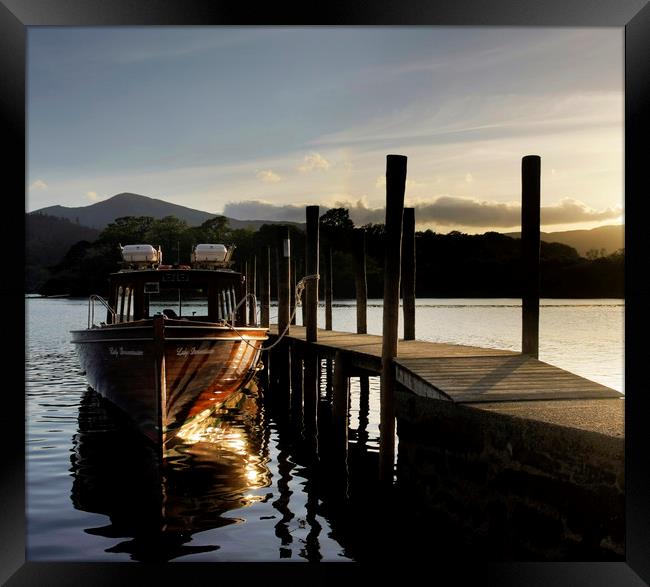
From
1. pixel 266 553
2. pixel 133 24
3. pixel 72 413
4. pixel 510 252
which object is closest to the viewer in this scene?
pixel 133 24

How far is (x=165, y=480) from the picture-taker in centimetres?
1213

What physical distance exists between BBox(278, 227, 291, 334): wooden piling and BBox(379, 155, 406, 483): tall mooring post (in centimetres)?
738

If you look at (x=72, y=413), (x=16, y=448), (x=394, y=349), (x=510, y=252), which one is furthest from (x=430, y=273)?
(x=16, y=448)

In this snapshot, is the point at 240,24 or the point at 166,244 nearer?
the point at 240,24

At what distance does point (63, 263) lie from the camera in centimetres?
8775

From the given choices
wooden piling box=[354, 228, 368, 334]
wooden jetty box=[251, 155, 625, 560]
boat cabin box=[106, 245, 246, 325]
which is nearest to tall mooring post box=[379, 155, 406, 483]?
wooden jetty box=[251, 155, 625, 560]

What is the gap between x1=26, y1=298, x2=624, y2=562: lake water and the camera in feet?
30.2

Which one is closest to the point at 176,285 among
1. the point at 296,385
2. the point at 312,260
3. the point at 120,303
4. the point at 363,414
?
the point at 120,303

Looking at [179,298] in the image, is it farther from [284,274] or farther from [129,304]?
[284,274]

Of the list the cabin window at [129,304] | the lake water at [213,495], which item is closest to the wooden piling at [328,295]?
the lake water at [213,495]

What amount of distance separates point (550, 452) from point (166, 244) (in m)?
92.4

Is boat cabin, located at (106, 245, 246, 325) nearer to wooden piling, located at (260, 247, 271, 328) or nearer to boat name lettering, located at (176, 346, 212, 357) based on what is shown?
boat name lettering, located at (176, 346, 212, 357)

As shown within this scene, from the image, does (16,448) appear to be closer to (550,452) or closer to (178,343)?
(550,452)

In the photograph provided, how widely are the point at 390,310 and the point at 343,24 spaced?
16.8 ft
